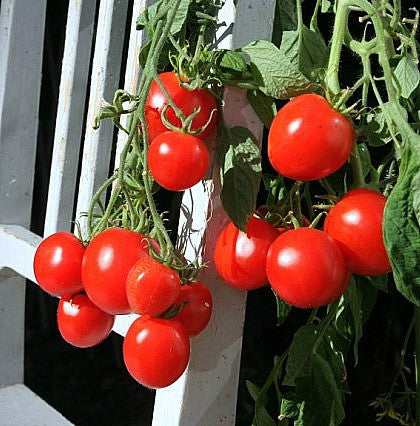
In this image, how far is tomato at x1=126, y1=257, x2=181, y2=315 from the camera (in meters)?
0.52

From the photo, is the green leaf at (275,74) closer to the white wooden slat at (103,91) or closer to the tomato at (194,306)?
the tomato at (194,306)

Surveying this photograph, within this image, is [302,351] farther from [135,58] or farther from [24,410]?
[24,410]

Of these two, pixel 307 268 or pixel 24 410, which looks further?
pixel 24 410

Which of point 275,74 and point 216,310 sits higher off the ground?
point 275,74

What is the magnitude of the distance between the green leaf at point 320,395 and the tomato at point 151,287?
0.17 metres

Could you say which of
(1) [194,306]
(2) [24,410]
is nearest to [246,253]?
(1) [194,306]

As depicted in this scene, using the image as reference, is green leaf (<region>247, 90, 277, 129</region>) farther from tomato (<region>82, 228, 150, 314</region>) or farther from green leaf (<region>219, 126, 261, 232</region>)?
tomato (<region>82, 228, 150, 314</region>)

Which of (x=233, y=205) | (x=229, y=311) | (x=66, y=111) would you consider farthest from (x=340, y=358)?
(x=66, y=111)

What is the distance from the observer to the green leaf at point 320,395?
651mm

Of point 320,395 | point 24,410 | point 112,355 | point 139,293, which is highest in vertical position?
point 139,293

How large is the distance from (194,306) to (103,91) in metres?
0.38

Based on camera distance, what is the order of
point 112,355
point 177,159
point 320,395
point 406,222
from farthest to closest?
point 112,355
point 320,395
point 177,159
point 406,222

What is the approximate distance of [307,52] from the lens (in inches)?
23.1

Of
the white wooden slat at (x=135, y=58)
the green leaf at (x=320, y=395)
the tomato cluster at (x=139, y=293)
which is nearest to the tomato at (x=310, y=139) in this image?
the tomato cluster at (x=139, y=293)
